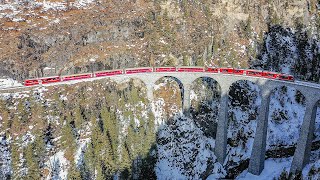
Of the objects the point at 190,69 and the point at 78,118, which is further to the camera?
the point at 190,69

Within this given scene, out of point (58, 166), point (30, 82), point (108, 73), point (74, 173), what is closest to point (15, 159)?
point (58, 166)

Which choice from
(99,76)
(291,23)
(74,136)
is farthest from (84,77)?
(291,23)

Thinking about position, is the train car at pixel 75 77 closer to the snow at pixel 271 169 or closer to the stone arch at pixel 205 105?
the stone arch at pixel 205 105

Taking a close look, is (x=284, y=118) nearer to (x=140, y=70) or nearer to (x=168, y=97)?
(x=168, y=97)

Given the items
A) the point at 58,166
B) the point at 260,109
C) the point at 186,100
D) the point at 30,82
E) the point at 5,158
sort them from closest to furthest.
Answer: the point at 5,158 → the point at 58,166 → the point at 260,109 → the point at 30,82 → the point at 186,100

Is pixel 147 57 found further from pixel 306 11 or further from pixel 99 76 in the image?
pixel 306 11

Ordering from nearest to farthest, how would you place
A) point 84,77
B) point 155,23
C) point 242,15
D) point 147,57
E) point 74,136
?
point 74,136
point 84,77
point 147,57
point 155,23
point 242,15
